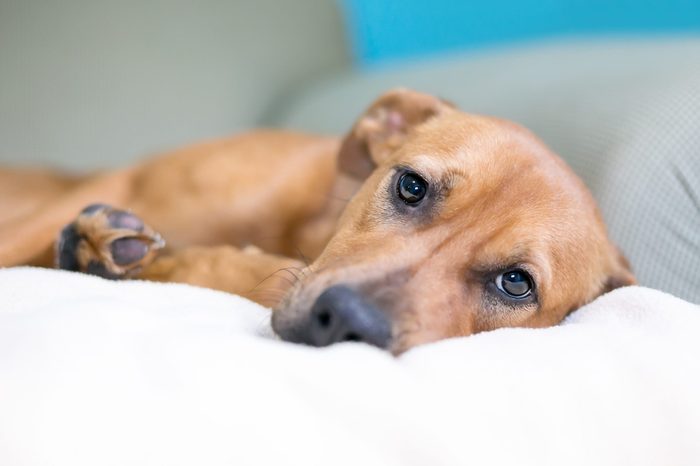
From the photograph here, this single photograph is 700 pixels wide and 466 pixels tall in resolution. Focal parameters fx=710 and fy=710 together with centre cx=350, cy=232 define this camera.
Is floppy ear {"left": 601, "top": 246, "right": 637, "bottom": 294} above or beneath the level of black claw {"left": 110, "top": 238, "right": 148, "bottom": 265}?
beneath

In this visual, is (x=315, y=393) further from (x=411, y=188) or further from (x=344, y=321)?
(x=411, y=188)

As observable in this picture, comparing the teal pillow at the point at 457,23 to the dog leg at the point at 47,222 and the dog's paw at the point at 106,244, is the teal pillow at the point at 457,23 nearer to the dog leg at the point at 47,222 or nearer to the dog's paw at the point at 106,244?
the dog leg at the point at 47,222

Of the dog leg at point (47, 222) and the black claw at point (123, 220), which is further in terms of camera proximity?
the dog leg at point (47, 222)

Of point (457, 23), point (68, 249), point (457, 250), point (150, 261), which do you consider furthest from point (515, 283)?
point (457, 23)

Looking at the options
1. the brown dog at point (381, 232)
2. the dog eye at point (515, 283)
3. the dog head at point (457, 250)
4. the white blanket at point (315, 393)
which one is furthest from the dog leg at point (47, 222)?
the dog eye at point (515, 283)

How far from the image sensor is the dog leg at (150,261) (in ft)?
6.15

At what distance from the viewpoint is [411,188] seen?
1.92 metres

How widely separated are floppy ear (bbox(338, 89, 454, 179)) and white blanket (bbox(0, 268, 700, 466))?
1060mm

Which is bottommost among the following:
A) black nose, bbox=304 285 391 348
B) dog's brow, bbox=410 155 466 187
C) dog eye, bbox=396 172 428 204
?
black nose, bbox=304 285 391 348

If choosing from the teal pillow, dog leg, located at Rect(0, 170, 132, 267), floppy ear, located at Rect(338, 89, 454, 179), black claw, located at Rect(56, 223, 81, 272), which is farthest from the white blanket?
the teal pillow

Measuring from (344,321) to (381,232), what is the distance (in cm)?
45

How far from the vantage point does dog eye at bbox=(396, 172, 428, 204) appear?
6.22ft

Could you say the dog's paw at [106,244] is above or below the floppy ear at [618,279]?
above

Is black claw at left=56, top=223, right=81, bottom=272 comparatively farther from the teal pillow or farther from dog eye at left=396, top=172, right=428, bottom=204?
the teal pillow
